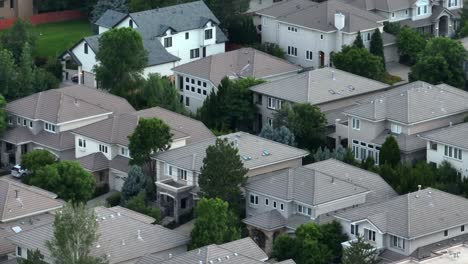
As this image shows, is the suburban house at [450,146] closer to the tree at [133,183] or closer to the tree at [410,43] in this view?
the tree at [133,183]

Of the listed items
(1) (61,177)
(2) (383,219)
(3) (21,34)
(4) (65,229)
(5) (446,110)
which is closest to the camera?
(4) (65,229)

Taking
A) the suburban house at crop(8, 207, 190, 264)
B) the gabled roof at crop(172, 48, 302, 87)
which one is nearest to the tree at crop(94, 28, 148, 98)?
the gabled roof at crop(172, 48, 302, 87)

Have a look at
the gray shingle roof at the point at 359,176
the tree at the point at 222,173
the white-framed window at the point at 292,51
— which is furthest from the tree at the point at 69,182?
the white-framed window at the point at 292,51

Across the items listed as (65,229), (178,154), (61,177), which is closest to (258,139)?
(178,154)

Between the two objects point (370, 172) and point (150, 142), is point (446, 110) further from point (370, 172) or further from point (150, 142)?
point (150, 142)

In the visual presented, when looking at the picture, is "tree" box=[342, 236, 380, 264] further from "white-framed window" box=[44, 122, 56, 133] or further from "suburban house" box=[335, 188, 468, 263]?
"white-framed window" box=[44, 122, 56, 133]

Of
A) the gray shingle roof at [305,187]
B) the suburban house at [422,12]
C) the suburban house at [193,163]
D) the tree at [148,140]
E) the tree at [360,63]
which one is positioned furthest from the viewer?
the suburban house at [422,12]

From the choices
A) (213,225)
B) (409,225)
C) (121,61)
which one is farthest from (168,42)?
(409,225)
